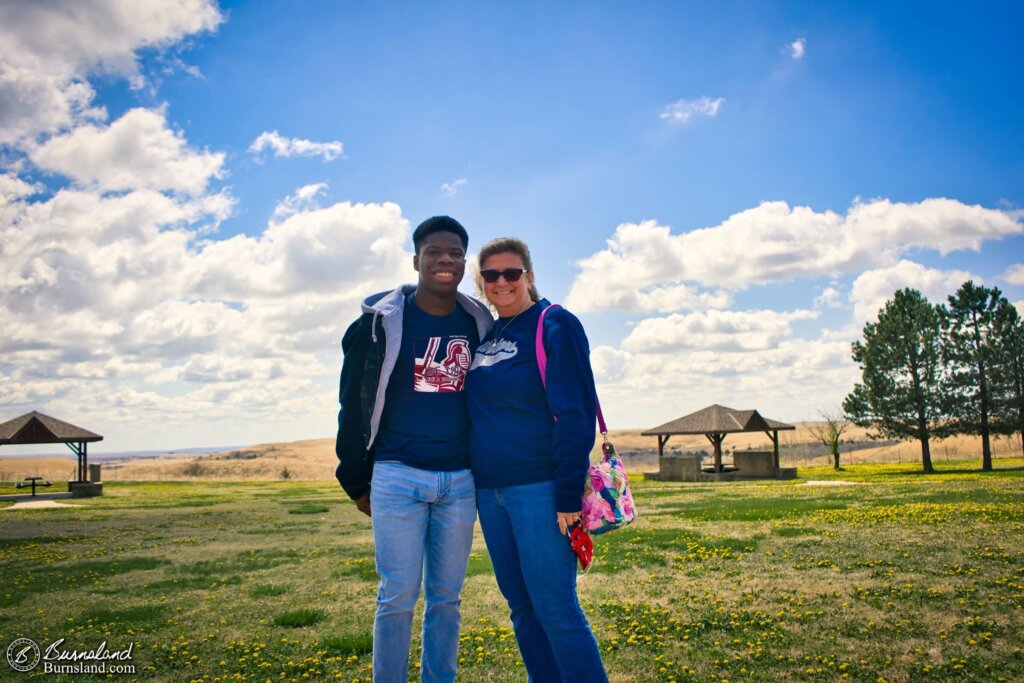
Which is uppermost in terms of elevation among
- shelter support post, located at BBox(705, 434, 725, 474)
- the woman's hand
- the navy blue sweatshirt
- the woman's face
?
the woman's face

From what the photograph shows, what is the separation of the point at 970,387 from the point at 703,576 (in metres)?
37.8

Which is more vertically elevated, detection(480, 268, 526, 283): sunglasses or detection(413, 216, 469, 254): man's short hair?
detection(413, 216, 469, 254): man's short hair

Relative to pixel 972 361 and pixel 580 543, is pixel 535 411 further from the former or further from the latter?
pixel 972 361

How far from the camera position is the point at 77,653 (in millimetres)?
5305

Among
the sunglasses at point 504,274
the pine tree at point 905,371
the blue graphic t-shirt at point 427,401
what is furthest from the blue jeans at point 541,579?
the pine tree at point 905,371

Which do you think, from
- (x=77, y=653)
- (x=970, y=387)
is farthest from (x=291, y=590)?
(x=970, y=387)

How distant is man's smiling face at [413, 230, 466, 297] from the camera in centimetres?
356

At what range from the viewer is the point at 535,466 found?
3.17 meters

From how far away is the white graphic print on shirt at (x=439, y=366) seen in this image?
3438 mm

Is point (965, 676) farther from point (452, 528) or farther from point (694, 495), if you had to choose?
point (694, 495)

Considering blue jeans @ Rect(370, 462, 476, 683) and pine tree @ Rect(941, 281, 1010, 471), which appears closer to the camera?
A: blue jeans @ Rect(370, 462, 476, 683)

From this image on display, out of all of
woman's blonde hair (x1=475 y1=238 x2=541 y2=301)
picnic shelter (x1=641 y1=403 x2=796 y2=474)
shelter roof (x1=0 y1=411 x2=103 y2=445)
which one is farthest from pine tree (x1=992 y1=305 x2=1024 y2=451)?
shelter roof (x1=0 y1=411 x2=103 y2=445)

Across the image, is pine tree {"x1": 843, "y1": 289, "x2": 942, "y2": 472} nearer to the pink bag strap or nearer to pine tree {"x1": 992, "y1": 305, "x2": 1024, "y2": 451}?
pine tree {"x1": 992, "y1": 305, "x2": 1024, "y2": 451}

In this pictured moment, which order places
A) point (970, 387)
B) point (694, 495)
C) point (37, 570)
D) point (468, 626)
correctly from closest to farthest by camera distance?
point (468, 626)
point (37, 570)
point (694, 495)
point (970, 387)
